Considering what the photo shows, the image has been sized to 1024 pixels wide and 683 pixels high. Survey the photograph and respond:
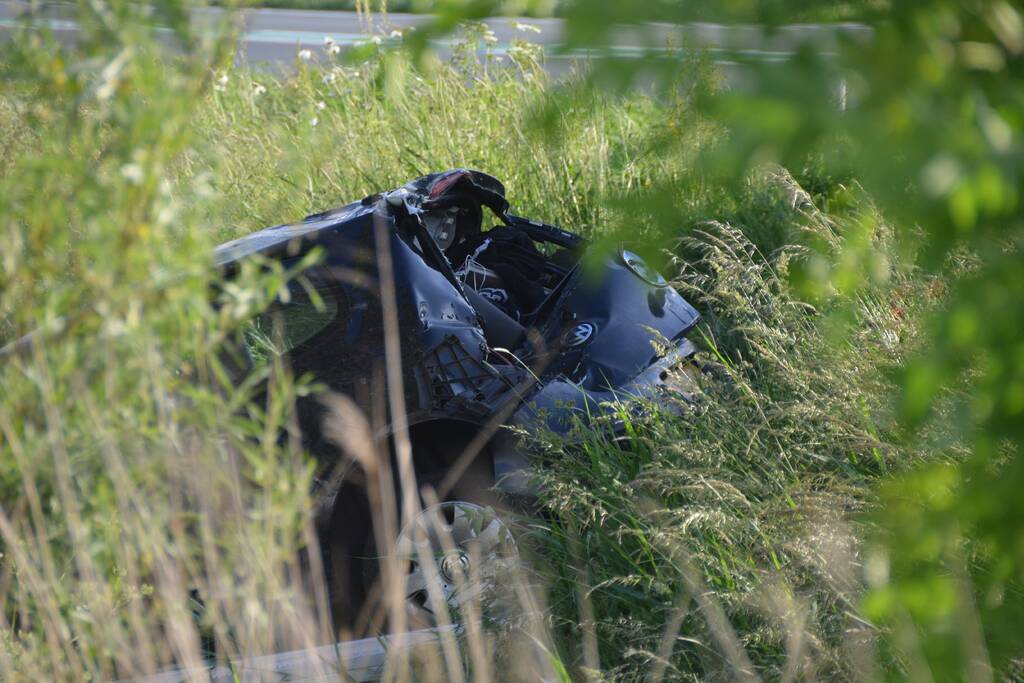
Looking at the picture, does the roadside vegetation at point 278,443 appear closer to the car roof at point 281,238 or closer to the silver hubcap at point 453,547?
the silver hubcap at point 453,547

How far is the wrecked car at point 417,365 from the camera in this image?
3910 mm

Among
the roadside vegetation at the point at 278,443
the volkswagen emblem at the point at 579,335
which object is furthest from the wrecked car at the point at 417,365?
the roadside vegetation at the point at 278,443

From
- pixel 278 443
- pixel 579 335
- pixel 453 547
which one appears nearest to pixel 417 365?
pixel 278 443

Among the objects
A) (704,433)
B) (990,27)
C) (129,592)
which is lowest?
(704,433)

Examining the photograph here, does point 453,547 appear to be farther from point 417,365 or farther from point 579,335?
point 579,335

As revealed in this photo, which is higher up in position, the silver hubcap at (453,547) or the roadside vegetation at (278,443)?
the roadside vegetation at (278,443)

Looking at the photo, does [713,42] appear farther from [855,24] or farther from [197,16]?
[197,16]

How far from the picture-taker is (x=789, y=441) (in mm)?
3662

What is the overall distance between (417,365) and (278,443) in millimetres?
611

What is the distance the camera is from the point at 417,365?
4004mm

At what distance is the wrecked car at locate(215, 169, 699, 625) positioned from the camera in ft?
12.8

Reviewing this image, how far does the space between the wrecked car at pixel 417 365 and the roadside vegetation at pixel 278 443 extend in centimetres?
22

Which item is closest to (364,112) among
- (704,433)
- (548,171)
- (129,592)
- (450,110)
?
(450,110)

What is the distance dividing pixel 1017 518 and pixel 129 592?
5.76 ft
